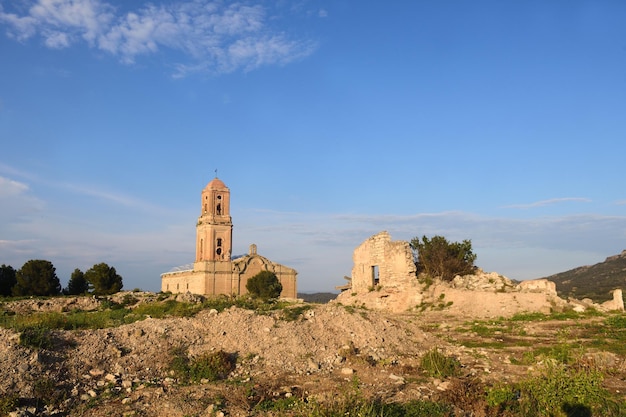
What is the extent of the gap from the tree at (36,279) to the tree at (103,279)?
9.19ft

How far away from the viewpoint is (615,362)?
36.2ft

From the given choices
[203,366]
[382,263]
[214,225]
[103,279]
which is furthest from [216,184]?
[203,366]

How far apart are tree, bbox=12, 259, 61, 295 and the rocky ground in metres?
32.4

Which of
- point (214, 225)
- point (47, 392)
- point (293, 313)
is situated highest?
point (214, 225)

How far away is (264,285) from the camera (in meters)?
53.8

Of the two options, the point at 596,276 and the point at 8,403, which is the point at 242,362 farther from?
the point at 596,276

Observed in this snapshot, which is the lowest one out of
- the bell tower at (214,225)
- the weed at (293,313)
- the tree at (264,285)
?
the weed at (293,313)

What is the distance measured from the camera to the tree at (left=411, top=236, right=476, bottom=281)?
80.9 feet

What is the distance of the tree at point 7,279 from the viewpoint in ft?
132

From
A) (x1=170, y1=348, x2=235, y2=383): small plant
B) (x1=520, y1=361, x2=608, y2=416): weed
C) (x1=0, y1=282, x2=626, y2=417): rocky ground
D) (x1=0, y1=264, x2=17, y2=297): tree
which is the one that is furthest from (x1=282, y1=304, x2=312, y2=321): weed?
(x1=0, y1=264, x2=17, y2=297): tree

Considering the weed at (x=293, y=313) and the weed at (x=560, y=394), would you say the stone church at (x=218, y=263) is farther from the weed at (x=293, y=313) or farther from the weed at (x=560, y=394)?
the weed at (x=560, y=394)

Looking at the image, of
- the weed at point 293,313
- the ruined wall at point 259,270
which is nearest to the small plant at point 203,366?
the weed at point 293,313

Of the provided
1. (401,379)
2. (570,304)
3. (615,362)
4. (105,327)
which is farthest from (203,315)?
(570,304)

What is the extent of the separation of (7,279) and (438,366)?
41.2m
